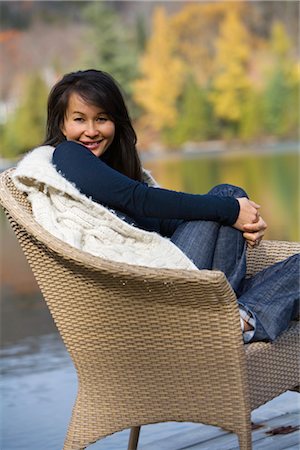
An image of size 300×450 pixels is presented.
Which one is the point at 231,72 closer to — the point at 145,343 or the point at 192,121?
the point at 192,121

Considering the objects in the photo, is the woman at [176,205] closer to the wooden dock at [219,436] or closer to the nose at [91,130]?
the nose at [91,130]

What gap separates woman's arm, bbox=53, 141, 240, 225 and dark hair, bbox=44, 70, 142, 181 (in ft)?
0.53

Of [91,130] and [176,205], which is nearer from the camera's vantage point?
[176,205]

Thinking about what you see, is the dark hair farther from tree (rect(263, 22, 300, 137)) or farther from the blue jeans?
tree (rect(263, 22, 300, 137))

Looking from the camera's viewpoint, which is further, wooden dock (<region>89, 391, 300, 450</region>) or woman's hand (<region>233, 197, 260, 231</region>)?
wooden dock (<region>89, 391, 300, 450</region>)

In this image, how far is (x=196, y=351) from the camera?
5.11 feet

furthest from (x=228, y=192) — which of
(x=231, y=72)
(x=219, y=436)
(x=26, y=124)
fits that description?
(x=231, y=72)

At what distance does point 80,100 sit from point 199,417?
2.09ft

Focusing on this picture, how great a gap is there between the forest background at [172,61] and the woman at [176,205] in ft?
71.7

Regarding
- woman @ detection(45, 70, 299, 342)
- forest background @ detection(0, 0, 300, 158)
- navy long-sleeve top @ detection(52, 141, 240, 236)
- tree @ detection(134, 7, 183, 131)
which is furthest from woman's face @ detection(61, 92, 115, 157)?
tree @ detection(134, 7, 183, 131)

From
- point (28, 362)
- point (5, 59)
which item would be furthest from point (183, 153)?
point (28, 362)

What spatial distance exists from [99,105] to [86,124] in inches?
1.8

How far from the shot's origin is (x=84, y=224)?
1.63m

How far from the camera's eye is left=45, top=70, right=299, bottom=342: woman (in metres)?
1.65
